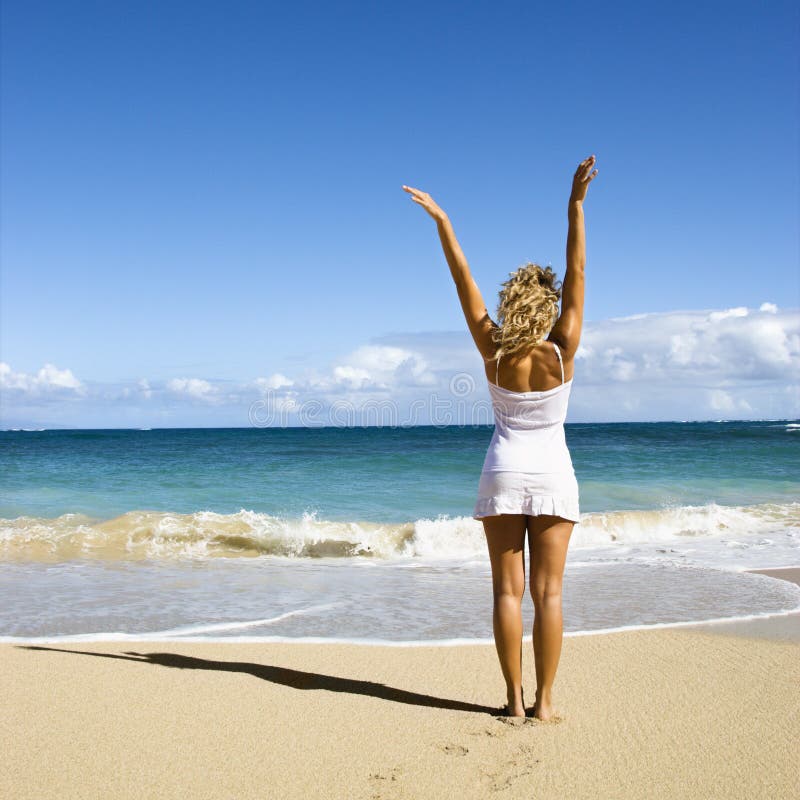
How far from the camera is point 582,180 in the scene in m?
3.63

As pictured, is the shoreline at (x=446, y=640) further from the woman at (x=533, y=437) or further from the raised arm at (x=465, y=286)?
the raised arm at (x=465, y=286)

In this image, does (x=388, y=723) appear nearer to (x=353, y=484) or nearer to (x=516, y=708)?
(x=516, y=708)

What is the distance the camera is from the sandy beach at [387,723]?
3045 mm

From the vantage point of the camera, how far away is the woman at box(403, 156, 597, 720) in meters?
3.47

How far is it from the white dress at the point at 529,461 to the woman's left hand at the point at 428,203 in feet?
2.64

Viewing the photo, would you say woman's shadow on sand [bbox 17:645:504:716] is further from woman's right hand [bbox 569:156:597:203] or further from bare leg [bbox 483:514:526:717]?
woman's right hand [bbox 569:156:597:203]

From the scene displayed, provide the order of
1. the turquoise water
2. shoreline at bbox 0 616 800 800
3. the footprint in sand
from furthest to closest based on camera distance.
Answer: the turquoise water < the footprint in sand < shoreline at bbox 0 616 800 800

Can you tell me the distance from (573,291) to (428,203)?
853 mm

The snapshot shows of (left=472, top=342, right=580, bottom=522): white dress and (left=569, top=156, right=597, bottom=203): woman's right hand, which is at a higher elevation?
(left=569, top=156, right=597, bottom=203): woman's right hand

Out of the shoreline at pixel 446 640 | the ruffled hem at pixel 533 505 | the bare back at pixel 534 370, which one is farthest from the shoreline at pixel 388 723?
the bare back at pixel 534 370

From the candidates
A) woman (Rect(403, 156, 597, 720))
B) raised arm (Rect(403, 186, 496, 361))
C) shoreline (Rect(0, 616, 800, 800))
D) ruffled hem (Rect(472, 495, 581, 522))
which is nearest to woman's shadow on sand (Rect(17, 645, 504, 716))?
shoreline (Rect(0, 616, 800, 800))

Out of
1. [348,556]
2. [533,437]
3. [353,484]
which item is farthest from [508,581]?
[353,484]

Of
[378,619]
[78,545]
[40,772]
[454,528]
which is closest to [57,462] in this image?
[78,545]

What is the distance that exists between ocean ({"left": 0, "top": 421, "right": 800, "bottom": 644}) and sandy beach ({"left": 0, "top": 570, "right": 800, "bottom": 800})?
2.47 ft
